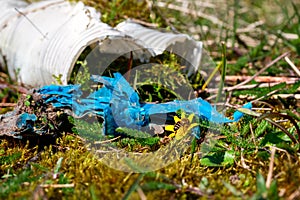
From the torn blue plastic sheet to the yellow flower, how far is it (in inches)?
2.0

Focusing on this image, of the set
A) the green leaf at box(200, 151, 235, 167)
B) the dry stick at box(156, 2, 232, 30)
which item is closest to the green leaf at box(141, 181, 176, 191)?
the green leaf at box(200, 151, 235, 167)

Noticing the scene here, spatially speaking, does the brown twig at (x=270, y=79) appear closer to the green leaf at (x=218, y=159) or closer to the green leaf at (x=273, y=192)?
the green leaf at (x=218, y=159)

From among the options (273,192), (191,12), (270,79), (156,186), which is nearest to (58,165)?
(156,186)

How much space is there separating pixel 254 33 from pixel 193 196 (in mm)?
1960

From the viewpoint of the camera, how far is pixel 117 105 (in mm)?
1582

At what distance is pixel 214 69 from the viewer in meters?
2.13

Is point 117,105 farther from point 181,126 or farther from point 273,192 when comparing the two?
point 273,192

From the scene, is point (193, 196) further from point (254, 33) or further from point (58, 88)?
point (254, 33)

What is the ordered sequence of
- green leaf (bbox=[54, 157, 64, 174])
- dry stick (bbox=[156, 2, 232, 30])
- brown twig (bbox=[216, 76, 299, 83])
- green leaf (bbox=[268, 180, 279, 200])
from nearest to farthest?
green leaf (bbox=[268, 180, 279, 200]), green leaf (bbox=[54, 157, 64, 174]), brown twig (bbox=[216, 76, 299, 83]), dry stick (bbox=[156, 2, 232, 30])

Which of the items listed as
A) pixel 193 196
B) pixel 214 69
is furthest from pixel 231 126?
pixel 214 69

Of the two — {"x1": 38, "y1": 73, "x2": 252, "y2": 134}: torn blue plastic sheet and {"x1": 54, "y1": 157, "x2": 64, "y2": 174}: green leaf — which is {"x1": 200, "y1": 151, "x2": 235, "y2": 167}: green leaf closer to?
{"x1": 38, "y1": 73, "x2": 252, "y2": 134}: torn blue plastic sheet

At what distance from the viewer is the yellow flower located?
4.93 feet

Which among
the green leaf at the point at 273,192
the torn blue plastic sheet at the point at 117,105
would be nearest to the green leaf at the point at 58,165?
the torn blue plastic sheet at the point at 117,105

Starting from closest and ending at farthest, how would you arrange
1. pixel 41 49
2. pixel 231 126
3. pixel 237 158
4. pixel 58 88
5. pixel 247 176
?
pixel 247 176 < pixel 237 158 < pixel 231 126 < pixel 58 88 < pixel 41 49
